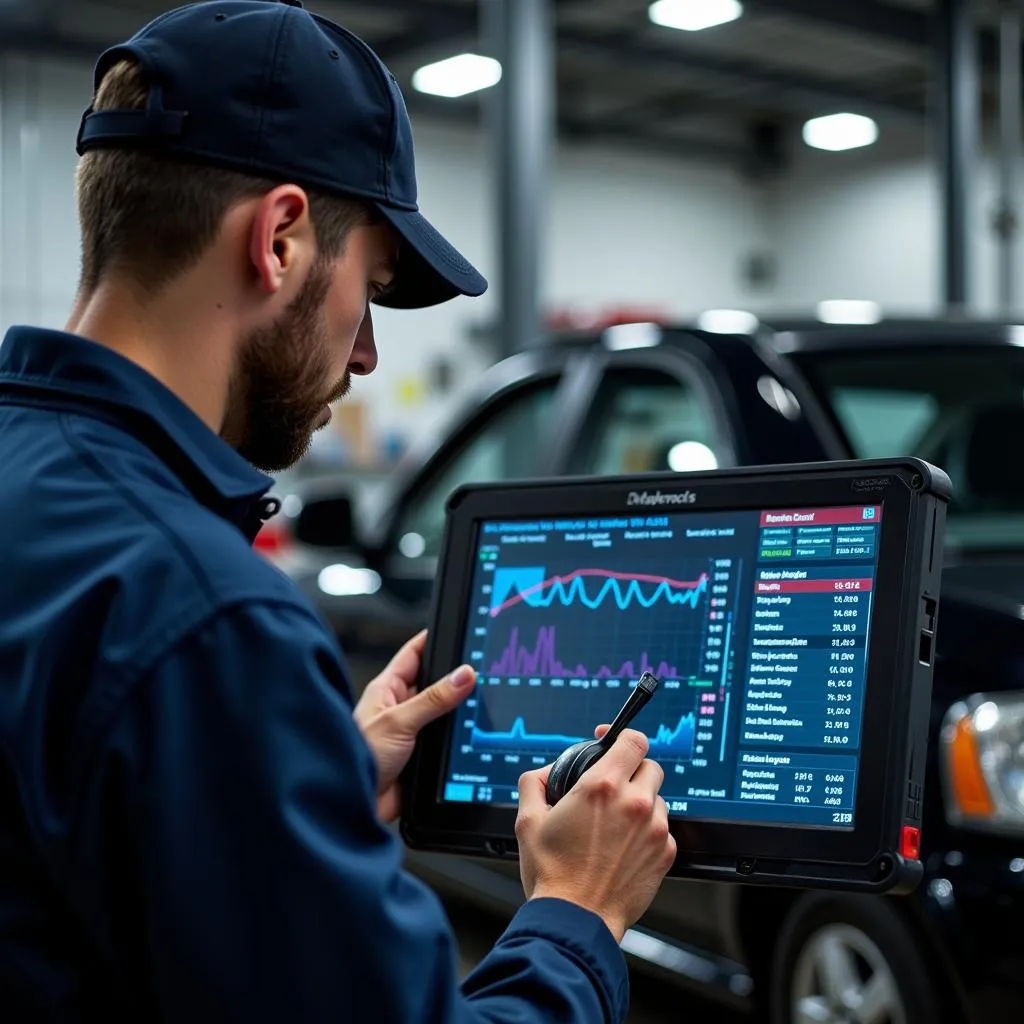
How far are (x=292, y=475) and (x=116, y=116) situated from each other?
12.6 m

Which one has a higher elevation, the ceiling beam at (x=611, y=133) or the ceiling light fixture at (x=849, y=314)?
the ceiling beam at (x=611, y=133)

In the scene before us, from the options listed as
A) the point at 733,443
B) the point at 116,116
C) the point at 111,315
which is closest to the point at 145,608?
the point at 111,315

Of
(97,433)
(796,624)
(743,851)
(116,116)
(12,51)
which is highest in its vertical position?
(12,51)

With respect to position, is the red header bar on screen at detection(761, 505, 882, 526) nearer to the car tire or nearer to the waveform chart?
the waveform chart

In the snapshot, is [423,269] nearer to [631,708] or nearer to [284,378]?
[284,378]

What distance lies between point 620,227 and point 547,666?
1499 cm

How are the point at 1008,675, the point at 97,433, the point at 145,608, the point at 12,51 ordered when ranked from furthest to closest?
the point at 12,51, the point at 1008,675, the point at 97,433, the point at 145,608

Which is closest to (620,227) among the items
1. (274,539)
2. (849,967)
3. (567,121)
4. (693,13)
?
(567,121)

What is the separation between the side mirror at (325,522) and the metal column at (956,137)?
7.27 metres

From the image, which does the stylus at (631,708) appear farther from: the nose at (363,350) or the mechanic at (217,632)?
the nose at (363,350)

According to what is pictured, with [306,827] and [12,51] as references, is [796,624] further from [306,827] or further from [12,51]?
[12,51]


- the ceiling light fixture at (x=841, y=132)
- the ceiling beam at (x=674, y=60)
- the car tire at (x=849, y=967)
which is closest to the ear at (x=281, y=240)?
the car tire at (x=849, y=967)

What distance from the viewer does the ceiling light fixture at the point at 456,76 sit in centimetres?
1308

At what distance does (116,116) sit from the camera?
1267 millimetres
